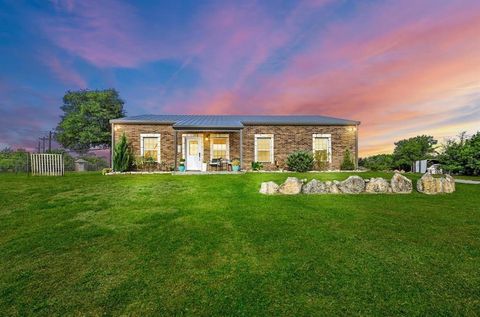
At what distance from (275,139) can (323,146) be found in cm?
373

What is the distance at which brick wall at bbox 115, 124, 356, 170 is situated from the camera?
16.4m

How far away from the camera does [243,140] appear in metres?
17.0

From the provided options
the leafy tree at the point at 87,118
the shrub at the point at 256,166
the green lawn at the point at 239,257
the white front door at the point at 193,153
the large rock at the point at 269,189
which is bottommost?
the green lawn at the point at 239,257

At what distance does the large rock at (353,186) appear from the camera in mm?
8711

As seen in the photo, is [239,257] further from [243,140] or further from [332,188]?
[243,140]

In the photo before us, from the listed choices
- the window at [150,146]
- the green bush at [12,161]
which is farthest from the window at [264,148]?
the green bush at [12,161]

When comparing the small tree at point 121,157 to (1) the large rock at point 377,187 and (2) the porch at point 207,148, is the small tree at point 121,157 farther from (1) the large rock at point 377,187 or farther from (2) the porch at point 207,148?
(1) the large rock at point 377,187

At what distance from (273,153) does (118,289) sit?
577 inches

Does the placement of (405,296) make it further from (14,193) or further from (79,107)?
(79,107)

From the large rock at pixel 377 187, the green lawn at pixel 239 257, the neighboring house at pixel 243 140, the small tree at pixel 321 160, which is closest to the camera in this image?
the green lawn at pixel 239 257

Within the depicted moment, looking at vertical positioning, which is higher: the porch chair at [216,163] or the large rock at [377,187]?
the porch chair at [216,163]

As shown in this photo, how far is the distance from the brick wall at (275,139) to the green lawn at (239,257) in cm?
936

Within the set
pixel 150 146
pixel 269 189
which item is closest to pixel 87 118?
pixel 150 146

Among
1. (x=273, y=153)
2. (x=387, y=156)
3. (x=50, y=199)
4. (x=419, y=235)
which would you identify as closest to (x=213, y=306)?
(x=419, y=235)
